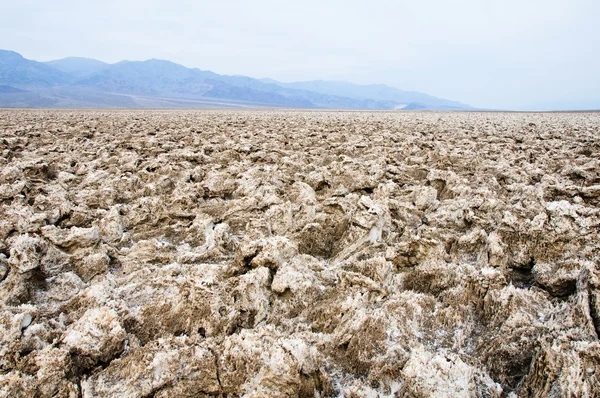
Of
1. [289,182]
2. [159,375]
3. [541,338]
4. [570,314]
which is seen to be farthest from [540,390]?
[289,182]

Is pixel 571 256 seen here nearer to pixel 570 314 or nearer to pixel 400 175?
pixel 570 314

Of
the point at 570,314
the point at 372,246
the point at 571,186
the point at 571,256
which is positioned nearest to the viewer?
the point at 570,314

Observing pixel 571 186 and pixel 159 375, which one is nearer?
pixel 159 375

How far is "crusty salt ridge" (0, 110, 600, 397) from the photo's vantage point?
1433 millimetres

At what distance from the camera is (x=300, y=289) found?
212cm

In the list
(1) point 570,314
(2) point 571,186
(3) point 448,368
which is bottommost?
(3) point 448,368

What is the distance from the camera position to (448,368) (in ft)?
4.56

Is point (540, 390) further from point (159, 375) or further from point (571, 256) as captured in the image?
point (159, 375)

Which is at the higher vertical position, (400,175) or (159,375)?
(400,175)

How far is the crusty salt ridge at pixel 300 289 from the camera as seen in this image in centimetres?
143

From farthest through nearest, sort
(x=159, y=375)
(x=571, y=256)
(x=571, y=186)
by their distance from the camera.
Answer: (x=571, y=186) → (x=571, y=256) → (x=159, y=375)

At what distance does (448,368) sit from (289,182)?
3254 mm

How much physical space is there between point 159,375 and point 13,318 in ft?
2.63

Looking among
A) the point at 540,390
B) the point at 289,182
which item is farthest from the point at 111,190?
the point at 540,390
